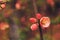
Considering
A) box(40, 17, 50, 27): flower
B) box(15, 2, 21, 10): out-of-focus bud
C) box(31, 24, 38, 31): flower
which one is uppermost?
box(15, 2, 21, 10): out-of-focus bud

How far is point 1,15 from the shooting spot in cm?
103

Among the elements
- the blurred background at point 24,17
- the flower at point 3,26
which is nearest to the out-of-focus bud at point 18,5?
the blurred background at point 24,17

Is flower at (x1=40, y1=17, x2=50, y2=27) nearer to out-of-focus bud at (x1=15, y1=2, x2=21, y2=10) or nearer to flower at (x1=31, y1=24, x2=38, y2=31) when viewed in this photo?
flower at (x1=31, y1=24, x2=38, y2=31)

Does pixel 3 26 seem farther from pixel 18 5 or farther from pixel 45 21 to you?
pixel 45 21

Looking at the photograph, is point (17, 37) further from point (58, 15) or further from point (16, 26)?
point (58, 15)

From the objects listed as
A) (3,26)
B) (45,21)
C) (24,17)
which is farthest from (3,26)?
(45,21)

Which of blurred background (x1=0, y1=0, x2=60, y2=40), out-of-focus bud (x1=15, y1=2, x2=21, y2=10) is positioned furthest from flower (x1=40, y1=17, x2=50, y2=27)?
out-of-focus bud (x1=15, y1=2, x2=21, y2=10)

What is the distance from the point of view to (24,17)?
101cm

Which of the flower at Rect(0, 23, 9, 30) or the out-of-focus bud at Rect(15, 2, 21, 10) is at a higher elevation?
the out-of-focus bud at Rect(15, 2, 21, 10)

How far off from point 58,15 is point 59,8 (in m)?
0.04

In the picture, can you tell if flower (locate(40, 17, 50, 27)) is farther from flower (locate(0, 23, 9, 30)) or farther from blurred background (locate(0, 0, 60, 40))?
flower (locate(0, 23, 9, 30))

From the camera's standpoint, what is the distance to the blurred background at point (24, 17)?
0.98 metres

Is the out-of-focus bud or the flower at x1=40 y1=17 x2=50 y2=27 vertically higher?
the out-of-focus bud

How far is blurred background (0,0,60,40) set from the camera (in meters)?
0.98
